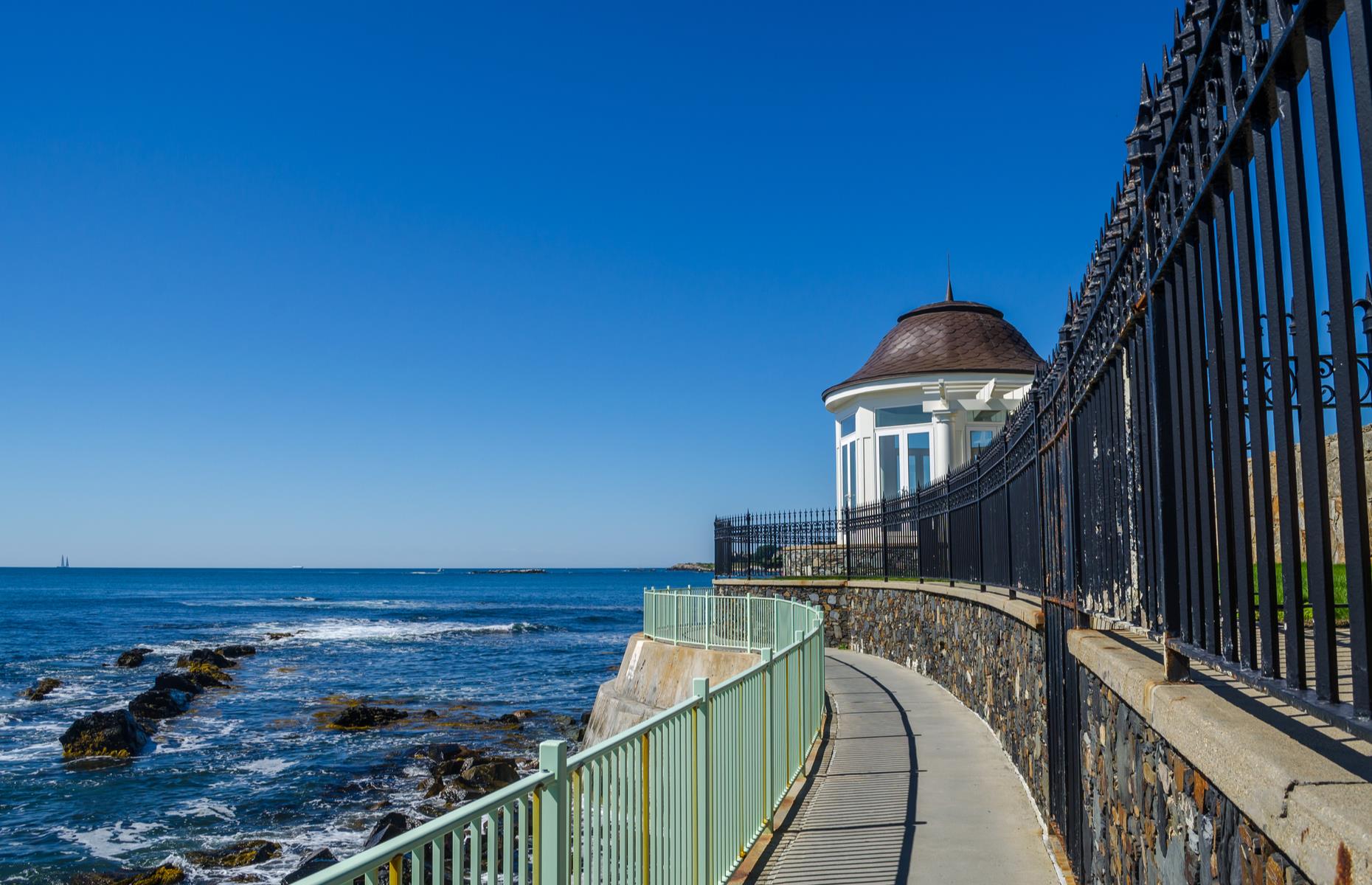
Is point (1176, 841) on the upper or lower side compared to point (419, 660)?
upper

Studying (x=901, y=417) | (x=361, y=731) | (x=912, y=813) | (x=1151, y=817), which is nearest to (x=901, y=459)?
(x=901, y=417)

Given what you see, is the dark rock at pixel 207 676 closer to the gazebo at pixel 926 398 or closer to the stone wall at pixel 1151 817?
the gazebo at pixel 926 398

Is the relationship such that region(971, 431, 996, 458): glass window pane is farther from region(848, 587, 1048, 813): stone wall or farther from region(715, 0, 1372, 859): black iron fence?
region(715, 0, 1372, 859): black iron fence

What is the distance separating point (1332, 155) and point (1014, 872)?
5.52 metres

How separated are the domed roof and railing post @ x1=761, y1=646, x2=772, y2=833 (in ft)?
58.0

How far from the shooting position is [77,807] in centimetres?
1725

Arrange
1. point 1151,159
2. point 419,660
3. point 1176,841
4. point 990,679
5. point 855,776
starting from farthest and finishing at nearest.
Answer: point 419,660, point 990,679, point 855,776, point 1151,159, point 1176,841

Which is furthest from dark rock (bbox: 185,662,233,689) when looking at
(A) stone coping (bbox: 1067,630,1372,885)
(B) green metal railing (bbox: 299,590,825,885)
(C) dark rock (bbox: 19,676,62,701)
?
(A) stone coping (bbox: 1067,630,1372,885)

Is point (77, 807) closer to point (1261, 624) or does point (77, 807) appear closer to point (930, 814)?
point (930, 814)

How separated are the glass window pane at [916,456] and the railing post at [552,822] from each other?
22127mm

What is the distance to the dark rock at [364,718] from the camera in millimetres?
25094

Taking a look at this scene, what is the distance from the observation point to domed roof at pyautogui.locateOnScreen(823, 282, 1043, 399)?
80.6ft

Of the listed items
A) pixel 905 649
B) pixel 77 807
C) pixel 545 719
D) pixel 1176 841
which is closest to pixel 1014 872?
pixel 1176 841

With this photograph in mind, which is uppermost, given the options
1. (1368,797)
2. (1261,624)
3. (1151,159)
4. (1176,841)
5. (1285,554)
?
(1151,159)
